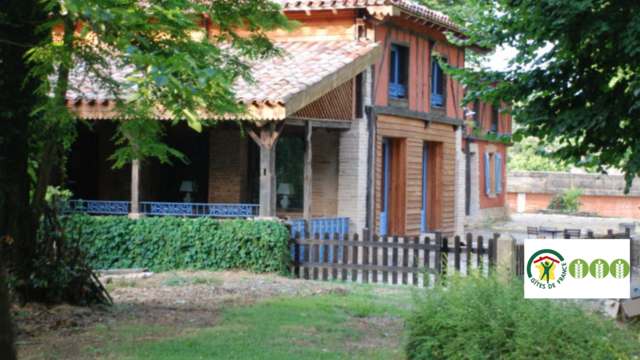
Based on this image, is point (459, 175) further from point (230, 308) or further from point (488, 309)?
point (488, 309)

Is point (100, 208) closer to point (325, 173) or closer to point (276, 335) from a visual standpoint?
point (325, 173)

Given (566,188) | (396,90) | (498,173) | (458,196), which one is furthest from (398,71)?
(566,188)

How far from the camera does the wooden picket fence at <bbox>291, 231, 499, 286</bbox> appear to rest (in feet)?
42.0

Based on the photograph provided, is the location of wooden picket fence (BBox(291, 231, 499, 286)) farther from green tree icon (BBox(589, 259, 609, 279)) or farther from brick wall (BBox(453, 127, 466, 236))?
brick wall (BBox(453, 127, 466, 236))

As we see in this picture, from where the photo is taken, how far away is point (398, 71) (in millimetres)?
20031

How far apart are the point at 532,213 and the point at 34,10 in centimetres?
3536

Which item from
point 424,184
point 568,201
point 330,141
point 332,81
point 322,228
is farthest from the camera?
point 568,201

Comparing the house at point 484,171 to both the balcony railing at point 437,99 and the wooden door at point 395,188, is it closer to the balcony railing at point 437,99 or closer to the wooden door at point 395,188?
the balcony railing at point 437,99

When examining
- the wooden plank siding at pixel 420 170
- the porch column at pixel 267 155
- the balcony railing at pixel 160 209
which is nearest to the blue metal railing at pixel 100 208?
the balcony railing at pixel 160 209

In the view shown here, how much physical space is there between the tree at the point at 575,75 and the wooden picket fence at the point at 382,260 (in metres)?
2.78

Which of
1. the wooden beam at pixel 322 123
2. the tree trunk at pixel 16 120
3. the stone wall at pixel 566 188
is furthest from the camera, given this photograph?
the stone wall at pixel 566 188

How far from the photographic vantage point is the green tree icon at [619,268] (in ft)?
20.4

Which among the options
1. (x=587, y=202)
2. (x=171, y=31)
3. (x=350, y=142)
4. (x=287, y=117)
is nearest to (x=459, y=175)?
(x=350, y=142)

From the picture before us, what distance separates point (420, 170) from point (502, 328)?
15.0 metres
